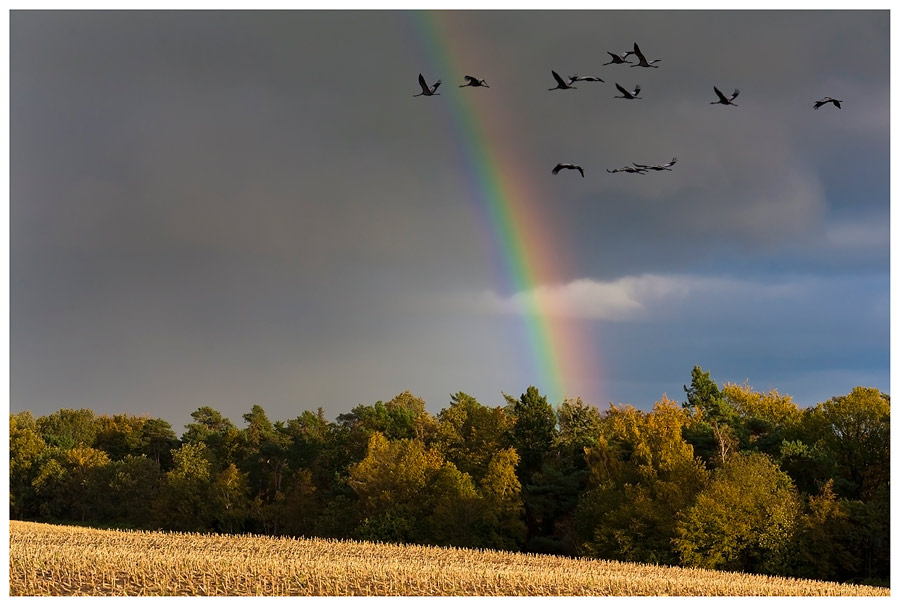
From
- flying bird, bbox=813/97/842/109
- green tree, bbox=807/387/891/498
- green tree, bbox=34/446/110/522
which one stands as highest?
flying bird, bbox=813/97/842/109

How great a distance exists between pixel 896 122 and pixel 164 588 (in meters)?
30.9

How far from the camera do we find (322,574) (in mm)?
40500

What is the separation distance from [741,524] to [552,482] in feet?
65.2

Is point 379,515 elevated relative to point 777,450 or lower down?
lower down

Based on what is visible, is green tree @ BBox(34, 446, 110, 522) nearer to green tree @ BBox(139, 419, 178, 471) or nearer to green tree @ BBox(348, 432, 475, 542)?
green tree @ BBox(139, 419, 178, 471)

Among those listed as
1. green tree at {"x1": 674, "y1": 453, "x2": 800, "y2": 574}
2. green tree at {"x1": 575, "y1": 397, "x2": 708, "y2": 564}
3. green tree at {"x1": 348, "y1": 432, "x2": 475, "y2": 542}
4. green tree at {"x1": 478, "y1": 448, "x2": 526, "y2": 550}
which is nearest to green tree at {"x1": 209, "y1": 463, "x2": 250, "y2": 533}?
green tree at {"x1": 348, "y1": 432, "x2": 475, "y2": 542}

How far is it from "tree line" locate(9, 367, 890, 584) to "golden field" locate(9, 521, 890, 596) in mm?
11558

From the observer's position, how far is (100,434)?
138750 mm

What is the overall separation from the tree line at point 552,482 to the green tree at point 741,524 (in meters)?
0.13

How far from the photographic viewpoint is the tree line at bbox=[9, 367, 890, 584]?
65125mm

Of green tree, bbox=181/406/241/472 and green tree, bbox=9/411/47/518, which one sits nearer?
green tree, bbox=181/406/241/472

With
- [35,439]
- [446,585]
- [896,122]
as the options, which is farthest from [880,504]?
[35,439]

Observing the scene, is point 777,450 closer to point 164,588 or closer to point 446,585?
point 446,585

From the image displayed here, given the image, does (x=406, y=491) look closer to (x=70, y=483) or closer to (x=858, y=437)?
(x=858, y=437)
